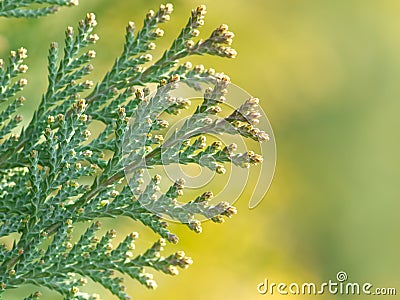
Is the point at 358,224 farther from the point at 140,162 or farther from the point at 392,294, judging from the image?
the point at 140,162

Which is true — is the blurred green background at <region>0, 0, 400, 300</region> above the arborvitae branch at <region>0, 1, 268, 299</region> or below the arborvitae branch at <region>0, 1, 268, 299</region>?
above

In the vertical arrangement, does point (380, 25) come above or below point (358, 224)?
above

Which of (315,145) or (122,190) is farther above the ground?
(315,145)

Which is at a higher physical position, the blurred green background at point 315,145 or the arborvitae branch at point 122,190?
the blurred green background at point 315,145

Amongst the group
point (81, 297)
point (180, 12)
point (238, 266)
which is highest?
point (180, 12)

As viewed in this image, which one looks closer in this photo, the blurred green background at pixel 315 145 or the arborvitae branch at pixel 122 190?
the arborvitae branch at pixel 122 190

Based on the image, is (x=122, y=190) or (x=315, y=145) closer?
(x=122, y=190)

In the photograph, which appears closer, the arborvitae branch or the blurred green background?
the arborvitae branch

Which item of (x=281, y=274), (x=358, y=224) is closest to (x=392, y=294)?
(x=358, y=224)
